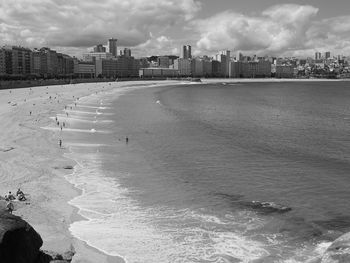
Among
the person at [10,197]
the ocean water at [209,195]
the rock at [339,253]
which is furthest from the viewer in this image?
the person at [10,197]

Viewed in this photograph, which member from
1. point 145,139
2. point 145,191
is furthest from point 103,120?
point 145,191

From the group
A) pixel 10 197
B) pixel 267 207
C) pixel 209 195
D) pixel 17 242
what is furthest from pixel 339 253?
pixel 10 197

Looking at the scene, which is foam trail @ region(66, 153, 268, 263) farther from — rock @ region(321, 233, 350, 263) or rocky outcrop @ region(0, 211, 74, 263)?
rocky outcrop @ region(0, 211, 74, 263)

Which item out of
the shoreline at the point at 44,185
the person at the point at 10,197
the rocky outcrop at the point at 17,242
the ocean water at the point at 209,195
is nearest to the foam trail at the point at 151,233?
the ocean water at the point at 209,195

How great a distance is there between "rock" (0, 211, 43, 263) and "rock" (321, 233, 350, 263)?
26.0 feet

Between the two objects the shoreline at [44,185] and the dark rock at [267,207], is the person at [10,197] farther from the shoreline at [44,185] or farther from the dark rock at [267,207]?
the dark rock at [267,207]

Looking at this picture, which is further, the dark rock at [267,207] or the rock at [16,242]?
the dark rock at [267,207]

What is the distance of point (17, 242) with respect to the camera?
1073cm

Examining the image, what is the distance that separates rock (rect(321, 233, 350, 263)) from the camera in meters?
11.1

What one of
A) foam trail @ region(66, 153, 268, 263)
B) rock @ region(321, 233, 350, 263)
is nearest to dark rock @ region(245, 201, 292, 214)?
foam trail @ region(66, 153, 268, 263)

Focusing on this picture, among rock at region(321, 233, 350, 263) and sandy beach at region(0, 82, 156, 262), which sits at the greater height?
rock at region(321, 233, 350, 263)

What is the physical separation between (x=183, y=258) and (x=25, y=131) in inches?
1112

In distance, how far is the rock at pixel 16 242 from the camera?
10.3 meters

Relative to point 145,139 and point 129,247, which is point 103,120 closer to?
point 145,139
